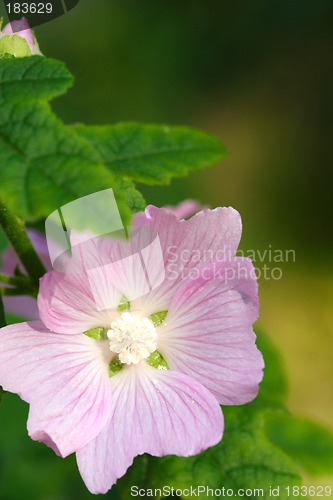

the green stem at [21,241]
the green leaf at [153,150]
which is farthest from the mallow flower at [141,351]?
the green leaf at [153,150]

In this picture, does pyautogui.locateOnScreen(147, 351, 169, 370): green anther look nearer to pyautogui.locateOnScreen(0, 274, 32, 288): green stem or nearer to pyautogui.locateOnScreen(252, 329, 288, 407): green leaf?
pyautogui.locateOnScreen(0, 274, 32, 288): green stem

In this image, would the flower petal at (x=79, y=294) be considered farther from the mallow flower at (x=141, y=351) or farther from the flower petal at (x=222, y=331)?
the flower petal at (x=222, y=331)

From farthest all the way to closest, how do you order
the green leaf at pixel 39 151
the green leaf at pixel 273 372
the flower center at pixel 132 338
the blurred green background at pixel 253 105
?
1. the blurred green background at pixel 253 105
2. the green leaf at pixel 273 372
3. the flower center at pixel 132 338
4. the green leaf at pixel 39 151

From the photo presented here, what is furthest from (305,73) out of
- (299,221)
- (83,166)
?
(83,166)

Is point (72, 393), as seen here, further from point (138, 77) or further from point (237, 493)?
point (138, 77)

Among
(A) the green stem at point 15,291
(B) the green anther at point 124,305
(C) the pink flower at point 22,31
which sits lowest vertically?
(B) the green anther at point 124,305

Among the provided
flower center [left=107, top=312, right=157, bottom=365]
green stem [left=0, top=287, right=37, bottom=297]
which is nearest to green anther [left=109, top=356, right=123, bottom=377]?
flower center [left=107, top=312, right=157, bottom=365]
